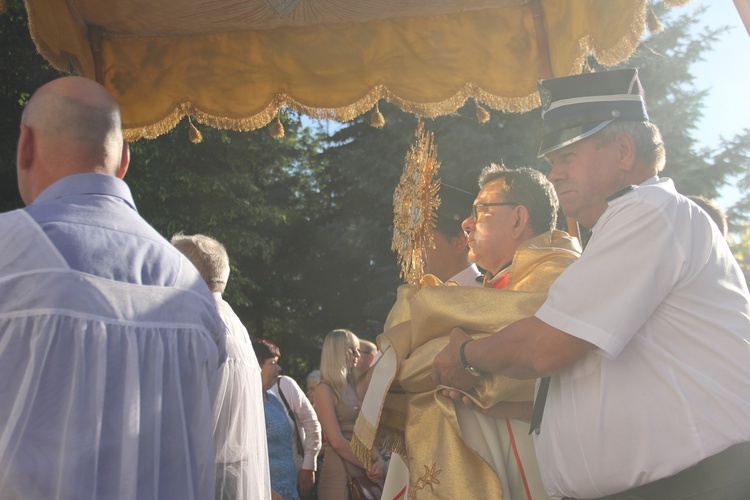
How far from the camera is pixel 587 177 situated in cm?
296

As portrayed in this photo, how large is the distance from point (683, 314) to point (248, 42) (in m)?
3.41

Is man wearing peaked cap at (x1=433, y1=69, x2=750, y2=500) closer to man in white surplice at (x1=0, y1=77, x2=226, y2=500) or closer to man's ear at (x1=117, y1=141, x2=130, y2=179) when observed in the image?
man in white surplice at (x1=0, y1=77, x2=226, y2=500)

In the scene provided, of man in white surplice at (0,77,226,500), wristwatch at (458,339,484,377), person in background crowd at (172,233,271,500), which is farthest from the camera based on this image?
person in background crowd at (172,233,271,500)

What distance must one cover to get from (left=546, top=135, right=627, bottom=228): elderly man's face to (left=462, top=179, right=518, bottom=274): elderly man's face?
0.62 meters

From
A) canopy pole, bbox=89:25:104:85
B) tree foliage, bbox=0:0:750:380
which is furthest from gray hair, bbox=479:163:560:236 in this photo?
tree foliage, bbox=0:0:750:380

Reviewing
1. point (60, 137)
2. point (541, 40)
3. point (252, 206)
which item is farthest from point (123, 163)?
point (252, 206)

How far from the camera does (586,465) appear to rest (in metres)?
2.58

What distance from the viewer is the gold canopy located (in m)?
4.85

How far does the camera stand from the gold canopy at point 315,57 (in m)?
4.85

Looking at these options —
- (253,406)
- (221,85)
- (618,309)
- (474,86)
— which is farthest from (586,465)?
(221,85)

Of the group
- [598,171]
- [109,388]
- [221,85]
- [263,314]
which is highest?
[221,85]

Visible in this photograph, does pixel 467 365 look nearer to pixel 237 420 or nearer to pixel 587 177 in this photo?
pixel 587 177

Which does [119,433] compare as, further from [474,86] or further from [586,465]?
[474,86]

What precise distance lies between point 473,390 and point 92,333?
5.11 feet
